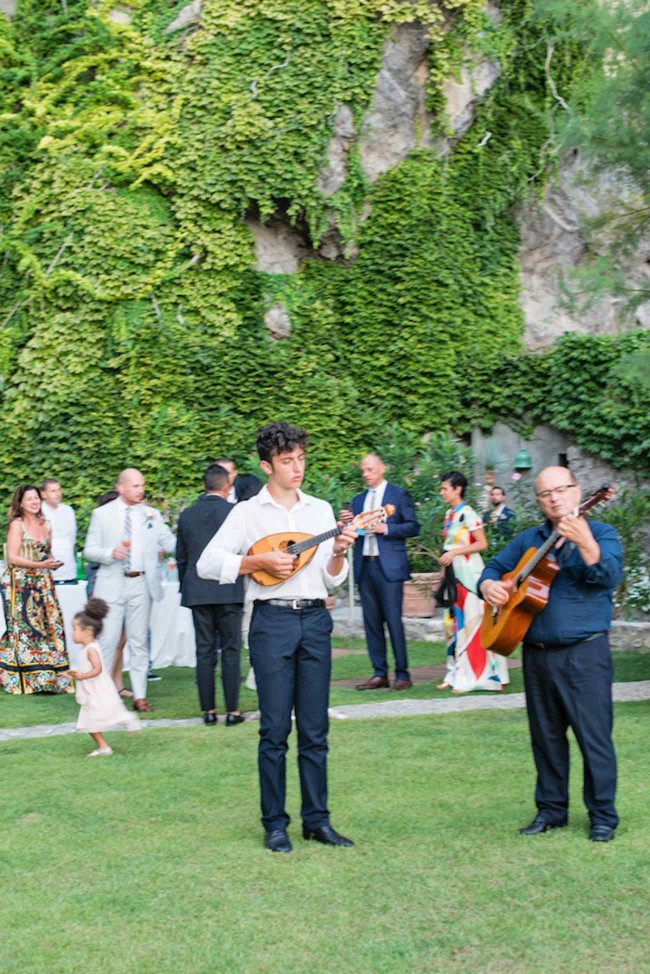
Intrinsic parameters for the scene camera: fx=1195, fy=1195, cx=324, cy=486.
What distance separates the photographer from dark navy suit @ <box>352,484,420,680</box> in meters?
10.3

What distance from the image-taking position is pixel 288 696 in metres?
5.70

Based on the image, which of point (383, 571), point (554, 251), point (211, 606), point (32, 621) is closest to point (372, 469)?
point (383, 571)

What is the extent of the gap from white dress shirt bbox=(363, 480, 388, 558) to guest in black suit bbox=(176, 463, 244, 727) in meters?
1.60

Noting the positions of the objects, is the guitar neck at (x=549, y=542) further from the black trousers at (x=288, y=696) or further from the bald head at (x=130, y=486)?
the bald head at (x=130, y=486)

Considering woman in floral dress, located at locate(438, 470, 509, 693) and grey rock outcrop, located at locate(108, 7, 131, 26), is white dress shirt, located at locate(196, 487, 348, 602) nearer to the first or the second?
woman in floral dress, located at locate(438, 470, 509, 693)

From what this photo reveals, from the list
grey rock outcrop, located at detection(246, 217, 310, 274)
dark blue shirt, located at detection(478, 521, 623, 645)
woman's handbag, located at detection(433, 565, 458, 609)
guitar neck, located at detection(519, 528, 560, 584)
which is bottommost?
woman's handbag, located at detection(433, 565, 458, 609)

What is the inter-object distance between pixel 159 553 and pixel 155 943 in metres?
5.65

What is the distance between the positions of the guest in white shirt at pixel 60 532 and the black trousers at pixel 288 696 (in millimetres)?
6877

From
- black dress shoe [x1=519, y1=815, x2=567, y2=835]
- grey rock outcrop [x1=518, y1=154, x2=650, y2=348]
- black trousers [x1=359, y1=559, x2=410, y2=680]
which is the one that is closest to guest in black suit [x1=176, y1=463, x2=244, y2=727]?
black trousers [x1=359, y1=559, x2=410, y2=680]

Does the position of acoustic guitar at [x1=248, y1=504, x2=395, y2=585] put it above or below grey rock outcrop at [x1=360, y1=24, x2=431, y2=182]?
below

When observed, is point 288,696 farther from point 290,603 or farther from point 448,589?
point 448,589

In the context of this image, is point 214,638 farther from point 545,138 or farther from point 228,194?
point 545,138

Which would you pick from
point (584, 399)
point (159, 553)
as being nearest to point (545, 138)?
point (584, 399)

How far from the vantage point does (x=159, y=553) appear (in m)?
9.99
